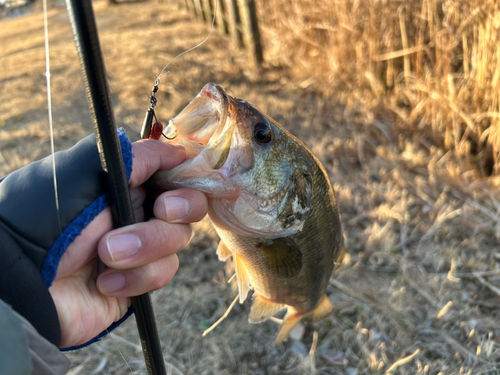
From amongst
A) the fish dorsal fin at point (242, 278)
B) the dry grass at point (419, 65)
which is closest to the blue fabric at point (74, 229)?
the fish dorsal fin at point (242, 278)

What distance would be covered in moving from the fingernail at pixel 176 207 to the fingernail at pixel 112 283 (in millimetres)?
241

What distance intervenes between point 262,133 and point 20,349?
91 centimetres

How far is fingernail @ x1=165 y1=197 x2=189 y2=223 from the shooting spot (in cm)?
118

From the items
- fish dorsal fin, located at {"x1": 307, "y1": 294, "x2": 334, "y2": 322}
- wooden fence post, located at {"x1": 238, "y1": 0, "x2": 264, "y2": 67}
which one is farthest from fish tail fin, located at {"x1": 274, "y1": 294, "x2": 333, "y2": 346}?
wooden fence post, located at {"x1": 238, "y1": 0, "x2": 264, "y2": 67}

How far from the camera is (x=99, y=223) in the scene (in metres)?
1.16

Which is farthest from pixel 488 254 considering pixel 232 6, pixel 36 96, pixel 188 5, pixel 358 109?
pixel 188 5

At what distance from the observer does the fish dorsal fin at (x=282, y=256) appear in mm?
1489

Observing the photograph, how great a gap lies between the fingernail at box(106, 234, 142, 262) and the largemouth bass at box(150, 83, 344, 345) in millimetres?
213

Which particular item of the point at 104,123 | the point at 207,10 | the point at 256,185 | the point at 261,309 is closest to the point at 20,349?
the point at 104,123

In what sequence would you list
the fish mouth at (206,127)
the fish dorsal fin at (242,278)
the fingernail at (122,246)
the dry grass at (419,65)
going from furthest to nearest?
1. the dry grass at (419,65)
2. the fish dorsal fin at (242,278)
3. the fish mouth at (206,127)
4. the fingernail at (122,246)

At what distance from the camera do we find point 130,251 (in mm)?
1111

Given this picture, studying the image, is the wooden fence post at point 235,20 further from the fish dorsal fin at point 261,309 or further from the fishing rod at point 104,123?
the fishing rod at point 104,123

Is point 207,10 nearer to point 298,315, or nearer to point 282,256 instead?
point 298,315

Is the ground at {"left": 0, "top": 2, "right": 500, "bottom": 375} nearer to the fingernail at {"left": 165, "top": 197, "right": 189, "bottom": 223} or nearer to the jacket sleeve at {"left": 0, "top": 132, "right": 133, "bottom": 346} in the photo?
the jacket sleeve at {"left": 0, "top": 132, "right": 133, "bottom": 346}
